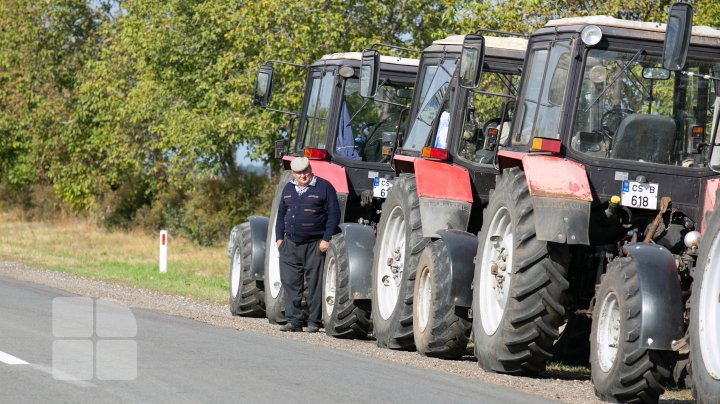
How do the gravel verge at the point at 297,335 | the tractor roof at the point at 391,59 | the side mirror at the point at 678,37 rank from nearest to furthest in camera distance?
the side mirror at the point at 678,37, the gravel verge at the point at 297,335, the tractor roof at the point at 391,59

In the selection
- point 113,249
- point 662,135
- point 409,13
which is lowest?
Result: point 113,249

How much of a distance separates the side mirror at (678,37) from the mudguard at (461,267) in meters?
3.59

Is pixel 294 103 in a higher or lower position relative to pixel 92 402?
higher

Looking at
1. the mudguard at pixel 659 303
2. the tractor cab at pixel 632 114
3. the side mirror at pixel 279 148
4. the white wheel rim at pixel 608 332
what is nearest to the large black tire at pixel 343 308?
the side mirror at pixel 279 148

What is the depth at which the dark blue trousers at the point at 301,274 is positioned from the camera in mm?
14898

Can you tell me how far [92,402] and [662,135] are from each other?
187 inches

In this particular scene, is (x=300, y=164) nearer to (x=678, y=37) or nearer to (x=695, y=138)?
(x=695, y=138)

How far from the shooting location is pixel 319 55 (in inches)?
1071

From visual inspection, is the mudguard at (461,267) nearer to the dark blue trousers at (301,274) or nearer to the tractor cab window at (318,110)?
the dark blue trousers at (301,274)

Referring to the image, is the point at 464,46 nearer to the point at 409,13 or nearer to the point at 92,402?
the point at 92,402

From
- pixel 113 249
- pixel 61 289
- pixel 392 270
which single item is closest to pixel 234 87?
pixel 113 249

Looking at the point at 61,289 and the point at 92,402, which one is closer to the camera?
the point at 92,402

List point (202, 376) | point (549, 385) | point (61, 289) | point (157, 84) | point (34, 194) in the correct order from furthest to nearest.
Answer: point (34, 194) < point (157, 84) < point (61, 289) < point (549, 385) < point (202, 376)

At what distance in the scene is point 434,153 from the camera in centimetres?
1299
